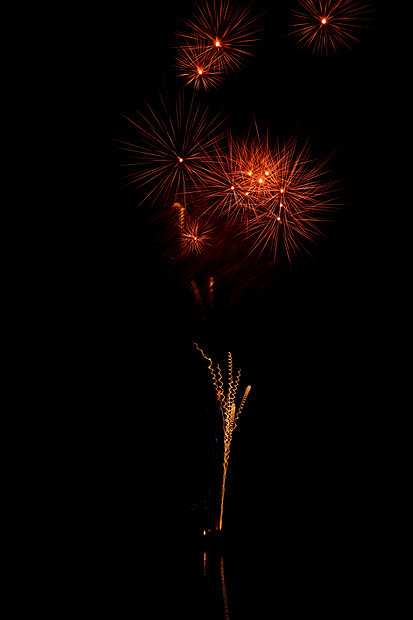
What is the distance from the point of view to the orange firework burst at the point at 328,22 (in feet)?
5.65

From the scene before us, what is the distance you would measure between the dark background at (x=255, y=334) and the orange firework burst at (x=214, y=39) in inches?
2.4

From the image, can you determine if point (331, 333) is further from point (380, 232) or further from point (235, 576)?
point (235, 576)

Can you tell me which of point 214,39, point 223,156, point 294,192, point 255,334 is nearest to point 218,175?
point 223,156

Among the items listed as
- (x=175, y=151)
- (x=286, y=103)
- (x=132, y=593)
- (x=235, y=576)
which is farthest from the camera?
(x=286, y=103)

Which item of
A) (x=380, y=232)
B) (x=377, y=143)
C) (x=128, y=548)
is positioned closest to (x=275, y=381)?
(x=380, y=232)

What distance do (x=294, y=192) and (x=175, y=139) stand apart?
1.99ft

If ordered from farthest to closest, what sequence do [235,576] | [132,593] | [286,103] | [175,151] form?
1. [286,103]
2. [175,151]
3. [235,576]
4. [132,593]

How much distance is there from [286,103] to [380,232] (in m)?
0.94

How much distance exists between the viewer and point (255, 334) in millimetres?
2764

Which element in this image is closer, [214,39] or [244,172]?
[214,39]

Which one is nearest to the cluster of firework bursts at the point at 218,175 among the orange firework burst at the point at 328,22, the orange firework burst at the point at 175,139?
the orange firework burst at the point at 175,139

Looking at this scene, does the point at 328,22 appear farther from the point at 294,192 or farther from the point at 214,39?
the point at 294,192

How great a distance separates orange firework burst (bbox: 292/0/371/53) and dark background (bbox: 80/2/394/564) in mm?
55

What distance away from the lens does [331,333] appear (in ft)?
8.93
